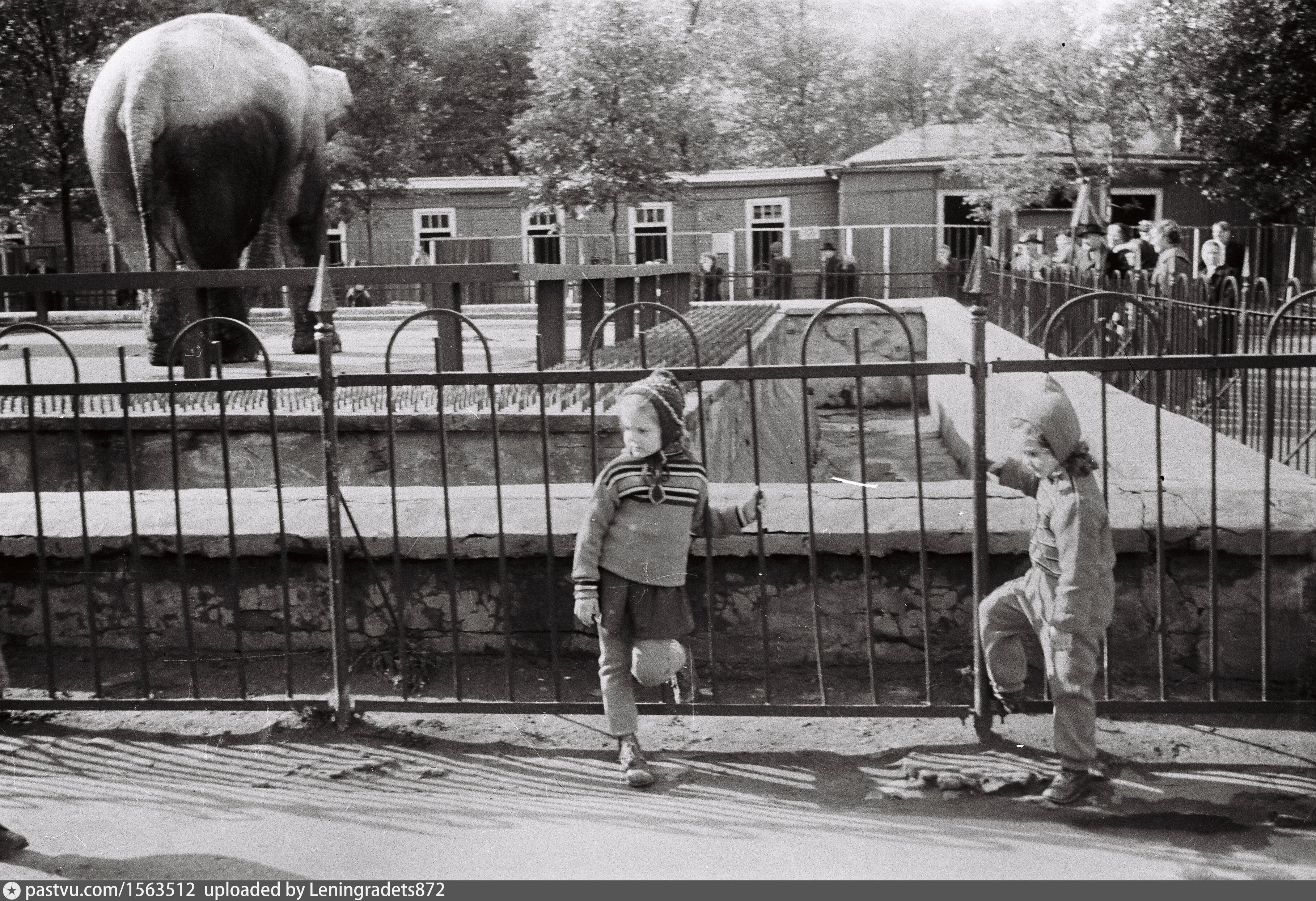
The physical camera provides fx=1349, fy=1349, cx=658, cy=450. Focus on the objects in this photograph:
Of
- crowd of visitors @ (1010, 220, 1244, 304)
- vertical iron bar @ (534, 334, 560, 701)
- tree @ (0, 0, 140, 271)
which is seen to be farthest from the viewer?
tree @ (0, 0, 140, 271)

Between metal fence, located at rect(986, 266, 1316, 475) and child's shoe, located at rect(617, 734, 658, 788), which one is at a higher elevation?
metal fence, located at rect(986, 266, 1316, 475)

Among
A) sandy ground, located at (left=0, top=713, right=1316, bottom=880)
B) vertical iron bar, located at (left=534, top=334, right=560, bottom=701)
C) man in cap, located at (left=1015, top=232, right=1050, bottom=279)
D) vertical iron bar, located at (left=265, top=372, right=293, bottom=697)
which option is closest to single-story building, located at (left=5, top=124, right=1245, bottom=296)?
man in cap, located at (left=1015, top=232, right=1050, bottom=279)

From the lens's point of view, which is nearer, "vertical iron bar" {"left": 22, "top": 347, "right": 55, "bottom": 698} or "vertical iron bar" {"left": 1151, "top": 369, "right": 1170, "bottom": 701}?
"vertical iron bar" {"left": 1151, "top": 369, "right": 1170, "bottom": 701}

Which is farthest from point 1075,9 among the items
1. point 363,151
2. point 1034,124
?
point 363,151

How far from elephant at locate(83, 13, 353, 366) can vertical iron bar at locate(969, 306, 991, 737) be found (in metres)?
5.74

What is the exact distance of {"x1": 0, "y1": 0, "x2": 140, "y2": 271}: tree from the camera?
15734 millimetres

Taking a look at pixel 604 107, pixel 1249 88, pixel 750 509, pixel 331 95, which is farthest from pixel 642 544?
pixel 604 107

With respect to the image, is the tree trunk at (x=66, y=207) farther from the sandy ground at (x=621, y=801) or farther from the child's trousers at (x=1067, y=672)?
the child's trousers at (x=1067, y=672)

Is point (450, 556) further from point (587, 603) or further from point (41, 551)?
point (41, 551)

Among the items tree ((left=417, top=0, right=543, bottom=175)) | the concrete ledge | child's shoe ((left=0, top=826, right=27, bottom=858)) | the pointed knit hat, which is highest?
tree ((left=417, top=0, right=543, bottom=175))

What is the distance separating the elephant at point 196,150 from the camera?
896cm

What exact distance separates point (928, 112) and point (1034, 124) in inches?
760

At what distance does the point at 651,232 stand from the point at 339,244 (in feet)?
23.8

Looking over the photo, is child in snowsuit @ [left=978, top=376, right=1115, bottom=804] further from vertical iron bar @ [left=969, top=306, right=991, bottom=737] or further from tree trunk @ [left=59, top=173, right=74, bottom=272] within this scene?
tree trunk @ [left=59, top=173, right=74, bottom=272]
